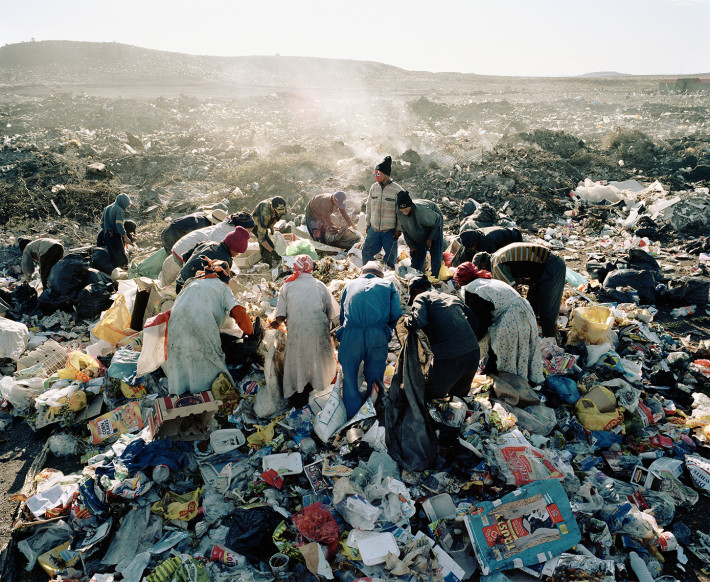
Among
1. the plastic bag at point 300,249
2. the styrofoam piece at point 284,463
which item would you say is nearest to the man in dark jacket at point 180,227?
the plastic bag at point 300,249

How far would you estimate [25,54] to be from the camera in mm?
38562

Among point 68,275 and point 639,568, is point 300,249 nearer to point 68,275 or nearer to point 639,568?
point 68,275

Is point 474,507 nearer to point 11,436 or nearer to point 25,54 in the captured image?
point 11,436

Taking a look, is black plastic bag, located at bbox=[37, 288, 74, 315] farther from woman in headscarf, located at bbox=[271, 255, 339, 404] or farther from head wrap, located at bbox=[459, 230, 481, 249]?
head wrap, located at bbox=[459, 230, 481, 249]

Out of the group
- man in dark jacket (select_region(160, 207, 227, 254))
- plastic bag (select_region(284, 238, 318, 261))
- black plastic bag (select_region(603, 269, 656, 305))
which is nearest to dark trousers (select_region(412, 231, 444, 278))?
plastic bag (select_region(284, 238, 318, 261))

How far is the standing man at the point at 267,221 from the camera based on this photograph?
659cm

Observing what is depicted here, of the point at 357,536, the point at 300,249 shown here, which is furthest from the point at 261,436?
the point at 300,249

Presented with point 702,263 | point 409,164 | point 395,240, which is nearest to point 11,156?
point 409,164

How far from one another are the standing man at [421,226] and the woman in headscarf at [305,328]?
2.19 metres

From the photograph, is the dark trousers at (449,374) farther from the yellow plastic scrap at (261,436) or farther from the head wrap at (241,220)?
the head wrap at (241,220)

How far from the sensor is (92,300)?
237 inches

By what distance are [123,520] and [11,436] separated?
2021 millimetres

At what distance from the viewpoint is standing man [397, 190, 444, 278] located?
5.81 m

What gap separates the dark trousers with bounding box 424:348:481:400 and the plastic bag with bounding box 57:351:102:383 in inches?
144
